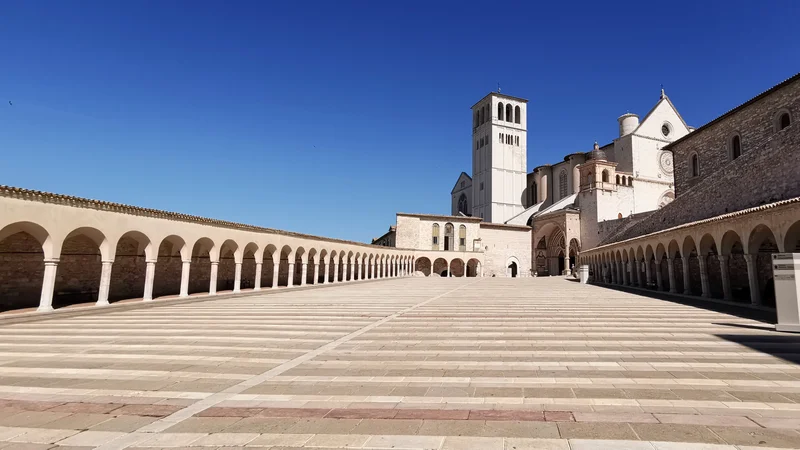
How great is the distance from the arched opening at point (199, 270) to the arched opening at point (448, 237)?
3061 centimetres

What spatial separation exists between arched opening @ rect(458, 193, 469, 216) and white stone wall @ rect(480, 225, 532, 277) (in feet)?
56.9

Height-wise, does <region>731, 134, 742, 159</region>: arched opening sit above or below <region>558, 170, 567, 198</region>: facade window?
below

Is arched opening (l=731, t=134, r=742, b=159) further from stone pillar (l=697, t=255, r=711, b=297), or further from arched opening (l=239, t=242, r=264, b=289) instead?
arched opening (l=239, t=242, r=264, b=289)

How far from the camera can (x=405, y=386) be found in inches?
192

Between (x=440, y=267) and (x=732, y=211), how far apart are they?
32.8 meters

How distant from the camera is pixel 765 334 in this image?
7.91 meters

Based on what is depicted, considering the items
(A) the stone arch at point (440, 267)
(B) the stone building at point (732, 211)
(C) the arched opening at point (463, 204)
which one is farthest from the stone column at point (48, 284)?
(C) the arched opening at point (463, 204)

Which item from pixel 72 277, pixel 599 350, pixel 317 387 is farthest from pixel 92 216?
pixel 599 350

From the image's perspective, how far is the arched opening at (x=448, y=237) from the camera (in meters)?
48.1

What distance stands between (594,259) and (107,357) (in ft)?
120

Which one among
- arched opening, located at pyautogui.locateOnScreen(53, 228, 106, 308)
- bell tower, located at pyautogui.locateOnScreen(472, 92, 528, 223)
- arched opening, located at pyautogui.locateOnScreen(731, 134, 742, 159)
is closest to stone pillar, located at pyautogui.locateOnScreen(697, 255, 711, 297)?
arched opening, located at pyautogui.locateOnScreen(731, 134, 742, 159)

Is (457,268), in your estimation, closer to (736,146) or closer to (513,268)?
(513,268)

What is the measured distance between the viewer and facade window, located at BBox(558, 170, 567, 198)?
53500 millimetres

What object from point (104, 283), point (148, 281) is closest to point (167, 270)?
point (148, 281)
